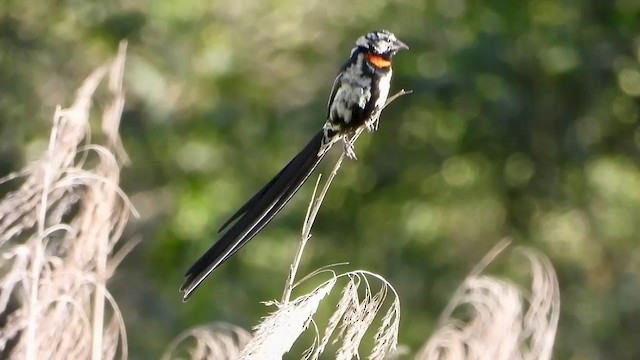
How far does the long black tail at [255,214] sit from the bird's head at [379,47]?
0.24 m

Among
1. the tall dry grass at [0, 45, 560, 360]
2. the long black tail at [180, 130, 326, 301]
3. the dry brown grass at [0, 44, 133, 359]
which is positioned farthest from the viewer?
the dry brown grass at [0, 44, 133, 359]

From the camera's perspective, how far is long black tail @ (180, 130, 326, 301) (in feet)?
Answer: 7.22

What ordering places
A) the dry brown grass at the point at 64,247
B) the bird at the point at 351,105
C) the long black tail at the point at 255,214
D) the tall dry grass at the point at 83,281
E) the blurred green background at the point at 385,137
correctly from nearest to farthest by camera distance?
the tall dry grass at the point at 83,281 → the long black tail at the point at 255,214 → the dry brown grass at the point at 64,247 → the bird at the point at 351,105 → the blurred green background at the point at 385,137

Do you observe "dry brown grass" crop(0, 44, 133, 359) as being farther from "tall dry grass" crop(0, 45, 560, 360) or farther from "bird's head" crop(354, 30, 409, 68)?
"bird's head" crop(354, 30, 409, 68)

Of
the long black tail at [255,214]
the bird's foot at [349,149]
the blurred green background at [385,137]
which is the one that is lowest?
the blurred green background at [385,137]

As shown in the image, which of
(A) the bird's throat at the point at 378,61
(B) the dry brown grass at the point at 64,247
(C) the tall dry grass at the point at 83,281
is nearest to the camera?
(C) the tall dry grass at the point at 83,281

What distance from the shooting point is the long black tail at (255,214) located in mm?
2199

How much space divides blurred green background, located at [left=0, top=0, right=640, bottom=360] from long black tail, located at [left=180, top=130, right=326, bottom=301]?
4.79 meters

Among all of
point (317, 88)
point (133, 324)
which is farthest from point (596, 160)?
point (133, 324)

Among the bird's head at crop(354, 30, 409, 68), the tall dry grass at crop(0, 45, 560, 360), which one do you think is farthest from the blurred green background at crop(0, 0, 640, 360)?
the tall dry grass at crop(0, 45, 560, 360)

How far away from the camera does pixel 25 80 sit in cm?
726

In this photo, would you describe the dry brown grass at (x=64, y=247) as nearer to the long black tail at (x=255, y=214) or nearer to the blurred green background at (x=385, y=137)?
the long black tail at (x=255, y=214)

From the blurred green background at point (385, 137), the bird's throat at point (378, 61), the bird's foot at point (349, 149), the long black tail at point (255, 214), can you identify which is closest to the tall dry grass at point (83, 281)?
the long black tail at point (255, 214)

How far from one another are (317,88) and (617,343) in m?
2.47
